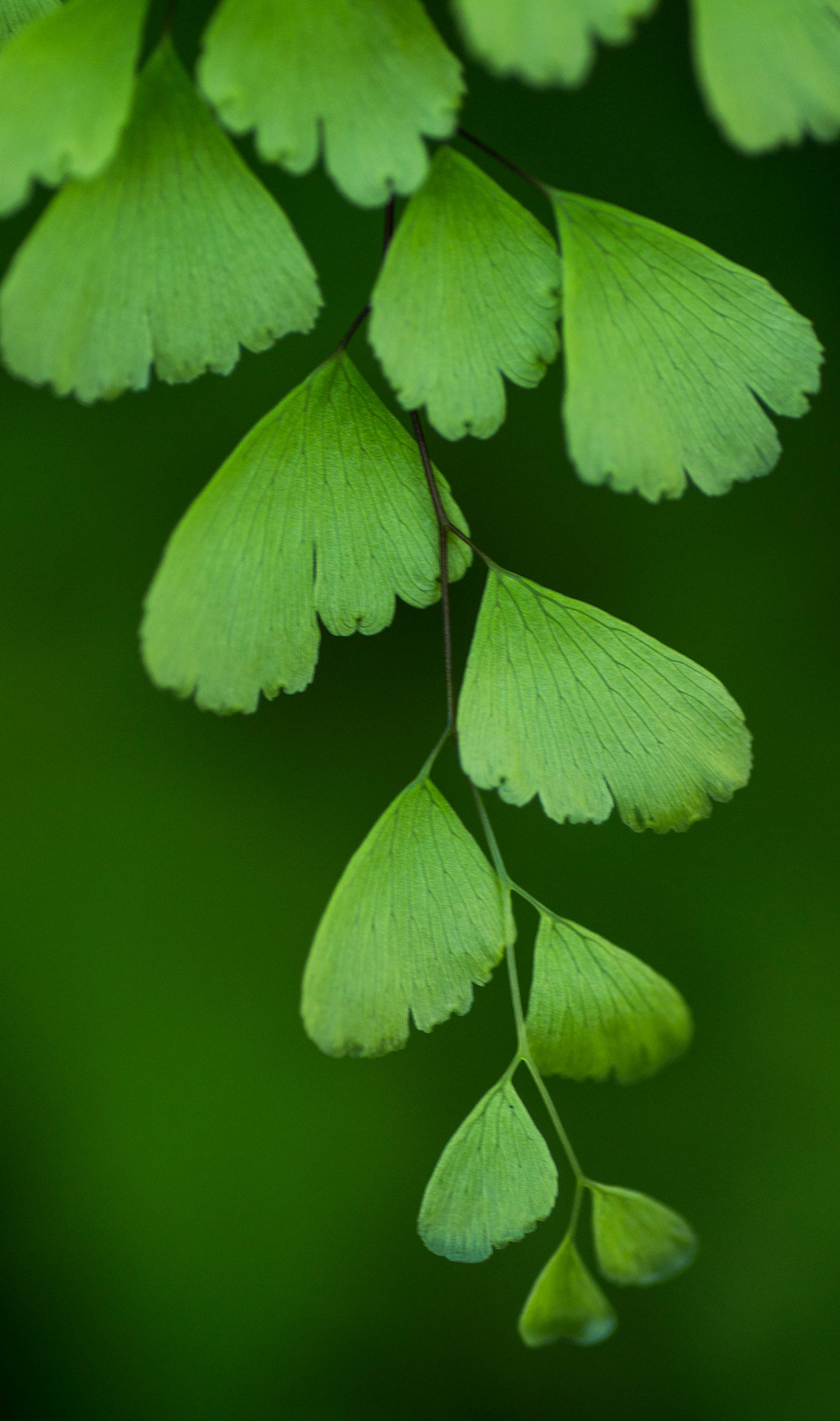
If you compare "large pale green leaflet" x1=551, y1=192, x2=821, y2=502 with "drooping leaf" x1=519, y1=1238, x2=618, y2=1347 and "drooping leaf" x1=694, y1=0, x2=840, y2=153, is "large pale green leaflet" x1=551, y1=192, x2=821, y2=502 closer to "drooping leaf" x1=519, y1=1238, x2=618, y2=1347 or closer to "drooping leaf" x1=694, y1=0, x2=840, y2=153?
"drooping leaf" x1=694, y1=0, x2=840, y2=153

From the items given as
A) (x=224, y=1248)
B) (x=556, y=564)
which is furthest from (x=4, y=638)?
(x=224, y=1248)

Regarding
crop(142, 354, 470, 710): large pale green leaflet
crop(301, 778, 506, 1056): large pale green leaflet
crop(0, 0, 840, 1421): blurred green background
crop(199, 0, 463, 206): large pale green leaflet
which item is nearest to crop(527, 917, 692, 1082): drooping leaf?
crop(301, 778, 506, 1056): large pale green leaflet

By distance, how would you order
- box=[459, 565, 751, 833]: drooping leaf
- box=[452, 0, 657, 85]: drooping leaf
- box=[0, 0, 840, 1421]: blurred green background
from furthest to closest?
1. box=[0, 0, 840, 1421]: blurred green background
2. box=[459, 565, 751, 833]: drooping leaf
3. box=[452, 0, 657, 85]: drooping leaf

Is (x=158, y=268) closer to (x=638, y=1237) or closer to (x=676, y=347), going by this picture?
(x=676, y=347)

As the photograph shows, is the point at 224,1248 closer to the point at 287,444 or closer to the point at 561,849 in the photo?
the point at 561,849

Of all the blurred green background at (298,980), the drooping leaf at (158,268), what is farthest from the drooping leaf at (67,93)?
the blurred green background at (298,980)

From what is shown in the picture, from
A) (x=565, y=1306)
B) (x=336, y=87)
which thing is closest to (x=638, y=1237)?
(x=565, y=1306)

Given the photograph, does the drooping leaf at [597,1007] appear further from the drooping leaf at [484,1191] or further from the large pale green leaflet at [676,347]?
the large pale green leaflet at [676,347]
